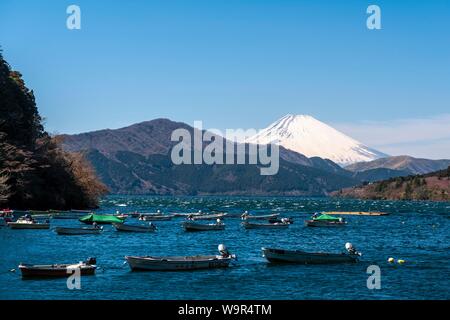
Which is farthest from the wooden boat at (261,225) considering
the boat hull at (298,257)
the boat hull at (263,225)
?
the boat hull at (298,257)

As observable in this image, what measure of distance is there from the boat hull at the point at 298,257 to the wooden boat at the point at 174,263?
5935 mm

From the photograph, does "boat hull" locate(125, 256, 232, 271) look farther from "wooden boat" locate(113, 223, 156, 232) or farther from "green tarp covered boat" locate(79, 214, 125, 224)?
"green tarp covered boat" locate(79, 214, 125, 224)

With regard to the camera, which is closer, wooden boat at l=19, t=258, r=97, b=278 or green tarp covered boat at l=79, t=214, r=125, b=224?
wooden boat at l=19, t=258, r=97, b=278

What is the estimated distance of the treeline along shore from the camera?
485ft

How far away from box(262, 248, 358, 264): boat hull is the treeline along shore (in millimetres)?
80089

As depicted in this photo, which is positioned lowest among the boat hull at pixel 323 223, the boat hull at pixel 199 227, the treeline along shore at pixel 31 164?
the boat hull at pixel 323 223

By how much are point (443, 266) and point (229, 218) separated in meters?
114

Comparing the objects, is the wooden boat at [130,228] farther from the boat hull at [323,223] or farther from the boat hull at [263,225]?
the boat hull at [323,223]

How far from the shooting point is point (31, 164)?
159 m

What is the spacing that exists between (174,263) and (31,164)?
104 metres

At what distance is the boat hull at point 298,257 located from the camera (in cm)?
7069

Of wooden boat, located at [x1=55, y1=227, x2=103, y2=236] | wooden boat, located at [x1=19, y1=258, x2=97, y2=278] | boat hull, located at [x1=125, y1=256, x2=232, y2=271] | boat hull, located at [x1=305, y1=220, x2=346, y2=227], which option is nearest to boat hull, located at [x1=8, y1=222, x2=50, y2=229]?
wooden boat, located at [x1=55, y1=227, x2=103, y2=236]
